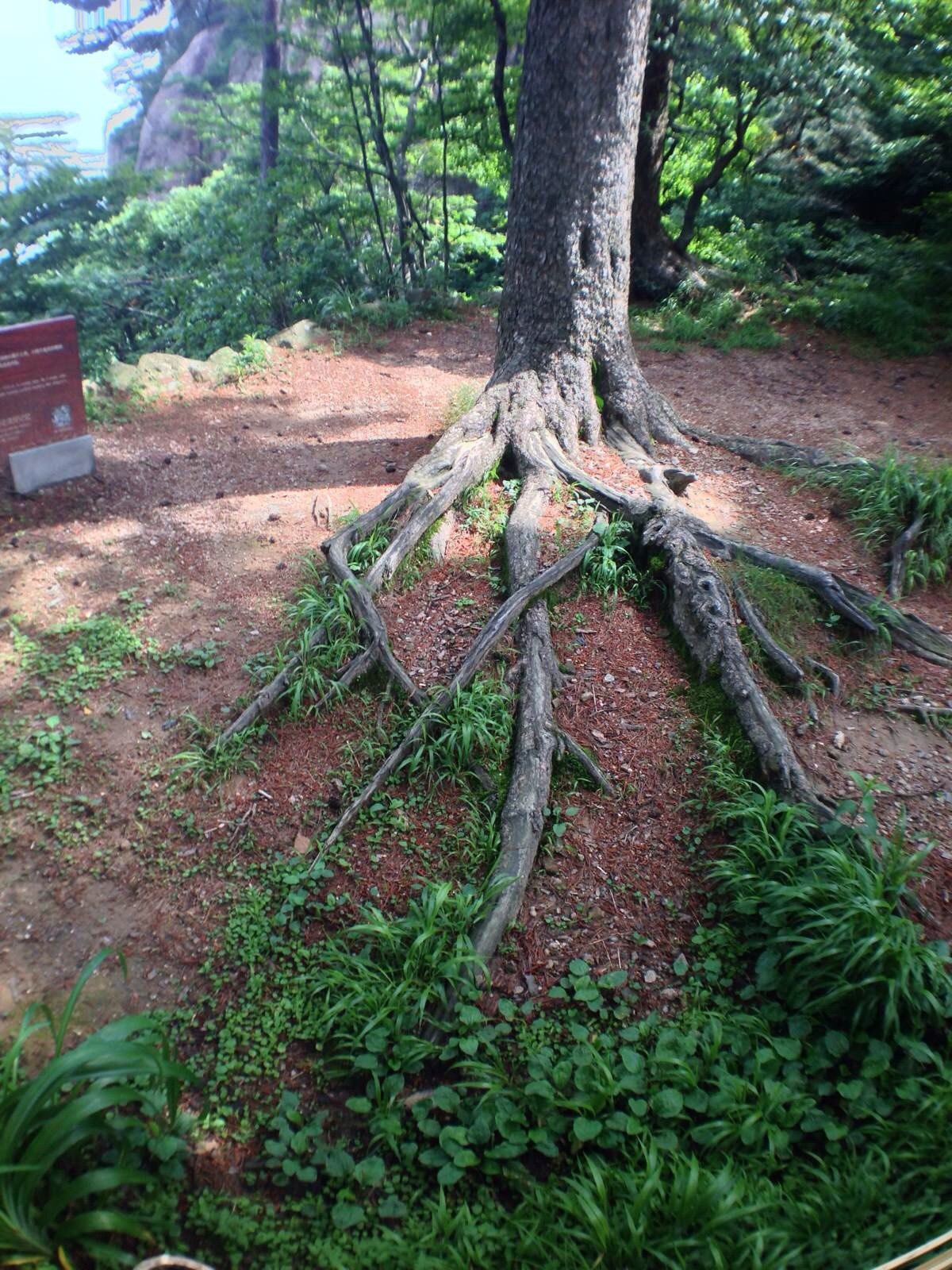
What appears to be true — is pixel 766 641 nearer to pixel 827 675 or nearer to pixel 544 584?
pixel 827 675

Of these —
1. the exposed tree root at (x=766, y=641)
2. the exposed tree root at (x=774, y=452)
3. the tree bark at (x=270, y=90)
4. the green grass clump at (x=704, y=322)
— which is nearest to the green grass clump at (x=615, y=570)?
the exposed tree root at (x=766, y=641)

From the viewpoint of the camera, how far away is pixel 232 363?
8828 millimetres

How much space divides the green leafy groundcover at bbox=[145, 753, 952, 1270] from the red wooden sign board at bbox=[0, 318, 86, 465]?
13.5 ft

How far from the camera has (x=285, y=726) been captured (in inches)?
161

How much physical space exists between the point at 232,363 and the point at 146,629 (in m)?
5.14

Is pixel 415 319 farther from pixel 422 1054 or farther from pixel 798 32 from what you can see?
pixel 422 1054

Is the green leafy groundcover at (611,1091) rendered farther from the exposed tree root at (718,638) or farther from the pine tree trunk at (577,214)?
the pine tree trunk at (577,214)

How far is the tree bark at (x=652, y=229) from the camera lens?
33.6 ft

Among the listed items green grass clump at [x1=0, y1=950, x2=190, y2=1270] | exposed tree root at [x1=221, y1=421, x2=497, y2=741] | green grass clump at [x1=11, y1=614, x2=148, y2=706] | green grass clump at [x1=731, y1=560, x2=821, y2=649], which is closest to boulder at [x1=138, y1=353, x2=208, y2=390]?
exposed tree root at [x1=221, y1=421, x2=497, y2=741]

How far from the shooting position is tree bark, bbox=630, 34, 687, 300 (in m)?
10.2

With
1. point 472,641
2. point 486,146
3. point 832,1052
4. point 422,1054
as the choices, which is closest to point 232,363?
point 486,146

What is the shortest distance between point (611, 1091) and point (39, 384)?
5.55 metres

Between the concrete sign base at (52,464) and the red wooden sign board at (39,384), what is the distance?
0.05 metres

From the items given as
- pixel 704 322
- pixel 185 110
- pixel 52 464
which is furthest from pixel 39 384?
pixel 185 110
